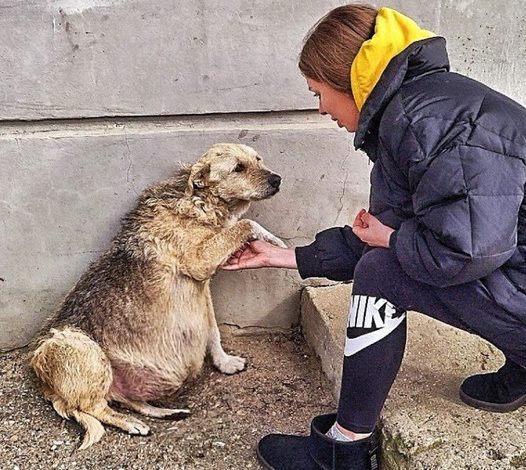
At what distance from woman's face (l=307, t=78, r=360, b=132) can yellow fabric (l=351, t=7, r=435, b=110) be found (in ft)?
0.38

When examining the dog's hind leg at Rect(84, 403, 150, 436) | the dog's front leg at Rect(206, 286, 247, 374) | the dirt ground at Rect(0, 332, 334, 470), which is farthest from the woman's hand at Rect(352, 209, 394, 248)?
the dog's hind leg at Rect(84, 403, 150, 436)

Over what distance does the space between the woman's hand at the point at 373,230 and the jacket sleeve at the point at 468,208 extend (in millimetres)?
371

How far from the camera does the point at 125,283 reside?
3.77m

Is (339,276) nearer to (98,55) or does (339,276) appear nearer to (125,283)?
(125,283)

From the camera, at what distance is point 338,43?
8.82ft

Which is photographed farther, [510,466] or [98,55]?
[98,55]

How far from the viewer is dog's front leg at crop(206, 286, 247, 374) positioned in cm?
417

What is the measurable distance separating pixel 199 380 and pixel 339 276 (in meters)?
1.12

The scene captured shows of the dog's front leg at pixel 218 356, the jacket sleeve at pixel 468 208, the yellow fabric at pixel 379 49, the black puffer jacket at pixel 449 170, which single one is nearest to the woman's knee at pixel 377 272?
the black puffer jacket at pixel 449 170

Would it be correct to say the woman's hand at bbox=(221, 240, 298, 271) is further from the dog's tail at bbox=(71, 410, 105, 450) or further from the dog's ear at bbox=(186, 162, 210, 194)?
the dog's tail at bbox=(71, 410, 105, 450)

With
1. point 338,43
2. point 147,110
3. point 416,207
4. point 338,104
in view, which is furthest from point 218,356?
point 338,43

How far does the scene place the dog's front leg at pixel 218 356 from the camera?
4.17 m

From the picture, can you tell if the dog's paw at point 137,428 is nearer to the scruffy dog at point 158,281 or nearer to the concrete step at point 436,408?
the scruffy dog at point 158,281

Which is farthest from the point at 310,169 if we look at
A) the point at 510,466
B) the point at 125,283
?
the point at 510,466
